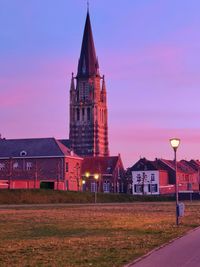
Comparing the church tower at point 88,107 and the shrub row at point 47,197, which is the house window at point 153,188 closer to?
the church tower at point 88,107

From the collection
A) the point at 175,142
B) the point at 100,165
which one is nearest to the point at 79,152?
the point at 100,165

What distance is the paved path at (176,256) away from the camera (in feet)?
44.5

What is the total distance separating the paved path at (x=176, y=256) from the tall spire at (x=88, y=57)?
6765 inches

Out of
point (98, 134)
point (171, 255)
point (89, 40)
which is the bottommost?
point (171, 255)

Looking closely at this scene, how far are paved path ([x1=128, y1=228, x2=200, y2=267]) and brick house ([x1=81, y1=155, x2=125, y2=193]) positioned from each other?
108 m

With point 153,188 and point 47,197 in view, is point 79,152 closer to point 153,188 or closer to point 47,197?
point 153,188

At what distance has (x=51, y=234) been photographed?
71.7 feet

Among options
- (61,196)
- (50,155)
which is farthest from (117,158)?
(61,196)

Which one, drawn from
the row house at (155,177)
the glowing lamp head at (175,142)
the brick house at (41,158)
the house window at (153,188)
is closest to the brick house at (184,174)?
the row house at (155,177)

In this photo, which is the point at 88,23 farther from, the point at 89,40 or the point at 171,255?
the point at 171,255

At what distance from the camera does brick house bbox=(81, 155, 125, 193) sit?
128 m

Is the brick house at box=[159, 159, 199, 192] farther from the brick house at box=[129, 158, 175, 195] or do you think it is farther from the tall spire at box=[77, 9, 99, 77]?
the tall spire at box=[77, 9, 99, 77]

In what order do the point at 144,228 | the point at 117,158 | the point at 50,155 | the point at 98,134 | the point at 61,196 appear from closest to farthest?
1. the point at 144,228
2. the point at 61,196
3. the point at 50,155
4. the point at 117,158
5. the point at 98,134

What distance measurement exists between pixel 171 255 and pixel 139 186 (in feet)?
390
